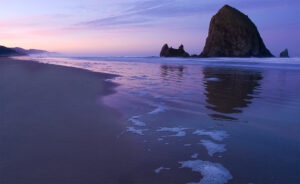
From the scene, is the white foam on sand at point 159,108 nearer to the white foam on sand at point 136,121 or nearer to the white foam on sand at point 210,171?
the white foam on sand at point 136,121

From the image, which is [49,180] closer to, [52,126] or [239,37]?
[52,126]

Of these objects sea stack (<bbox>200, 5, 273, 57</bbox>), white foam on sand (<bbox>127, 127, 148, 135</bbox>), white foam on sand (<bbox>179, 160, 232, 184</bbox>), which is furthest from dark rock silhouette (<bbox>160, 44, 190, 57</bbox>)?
white foam on sand (<bbox>179, 160, 232, 184</bbox>)

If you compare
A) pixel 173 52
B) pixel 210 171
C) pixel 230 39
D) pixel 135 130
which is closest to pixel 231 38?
pixel 230 39

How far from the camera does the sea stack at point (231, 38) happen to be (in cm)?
6738

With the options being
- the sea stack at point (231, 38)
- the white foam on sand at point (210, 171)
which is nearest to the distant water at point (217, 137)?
the white foam on sand at point (210, 171)

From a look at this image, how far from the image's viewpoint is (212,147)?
271 centimetres

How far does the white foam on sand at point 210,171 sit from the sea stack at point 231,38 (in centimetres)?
6922

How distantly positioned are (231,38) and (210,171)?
241ft

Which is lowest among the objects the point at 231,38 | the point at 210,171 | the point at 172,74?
the point at 210,171

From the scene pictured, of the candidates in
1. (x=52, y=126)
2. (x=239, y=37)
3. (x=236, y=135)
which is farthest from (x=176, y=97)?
(x=239, y=37)

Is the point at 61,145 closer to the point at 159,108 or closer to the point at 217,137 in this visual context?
the point at 217,137

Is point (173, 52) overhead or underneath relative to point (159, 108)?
overhead

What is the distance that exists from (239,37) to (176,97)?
7124 centimetres

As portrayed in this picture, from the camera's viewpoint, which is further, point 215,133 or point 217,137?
point 215,133
